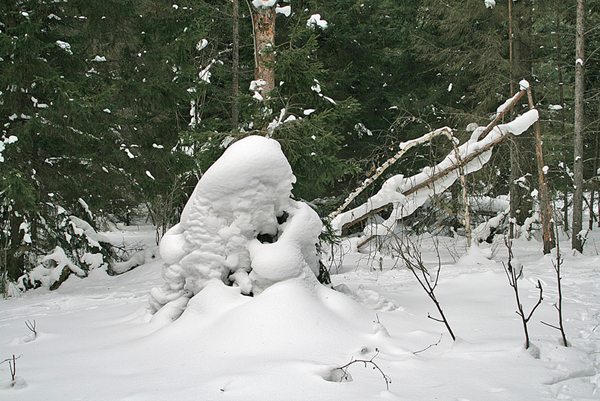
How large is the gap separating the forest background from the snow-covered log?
34cm

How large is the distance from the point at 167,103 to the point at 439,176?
222 inches

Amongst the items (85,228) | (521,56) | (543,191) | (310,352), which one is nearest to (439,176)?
(543,191)

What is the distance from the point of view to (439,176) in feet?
21.9

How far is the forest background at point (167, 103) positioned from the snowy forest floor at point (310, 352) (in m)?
2.63

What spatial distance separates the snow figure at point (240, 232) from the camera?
3424mm

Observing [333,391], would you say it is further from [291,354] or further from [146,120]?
[146,120]

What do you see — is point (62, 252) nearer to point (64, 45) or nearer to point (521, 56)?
point (64, 45)

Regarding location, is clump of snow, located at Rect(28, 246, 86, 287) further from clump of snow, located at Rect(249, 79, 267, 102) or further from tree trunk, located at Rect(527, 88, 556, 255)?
tree trunk, located at Rect(527, 88, 556, 255)

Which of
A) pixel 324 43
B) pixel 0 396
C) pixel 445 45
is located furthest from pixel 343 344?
pixel 445 45

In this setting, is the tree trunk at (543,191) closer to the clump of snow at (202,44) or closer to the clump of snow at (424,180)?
the clump of snow at (424,180)

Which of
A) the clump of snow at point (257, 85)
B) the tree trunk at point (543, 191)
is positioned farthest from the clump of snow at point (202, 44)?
the tree trunk at point (543, 191)

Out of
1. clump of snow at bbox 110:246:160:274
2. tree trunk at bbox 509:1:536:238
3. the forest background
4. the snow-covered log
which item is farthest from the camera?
tree trunk at bbox 509:1:536:238

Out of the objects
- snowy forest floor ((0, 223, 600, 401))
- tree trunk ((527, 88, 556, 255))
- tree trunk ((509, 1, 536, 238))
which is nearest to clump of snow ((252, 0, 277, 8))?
tree trunk ((527, 88, 556, 255))

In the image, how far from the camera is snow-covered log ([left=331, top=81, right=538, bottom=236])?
6.48m
